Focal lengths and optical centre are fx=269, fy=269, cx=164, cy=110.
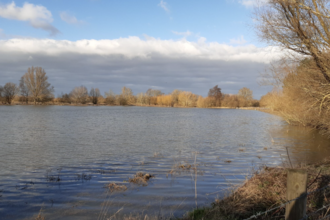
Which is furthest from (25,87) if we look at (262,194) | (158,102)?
(262,194)

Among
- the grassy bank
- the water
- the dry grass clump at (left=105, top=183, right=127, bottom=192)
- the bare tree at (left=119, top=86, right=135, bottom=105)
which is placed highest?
the bare tree at (left=119, top=86, right=135, bottom=105)

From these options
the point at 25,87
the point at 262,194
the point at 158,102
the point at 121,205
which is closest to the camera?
the point at 262,194

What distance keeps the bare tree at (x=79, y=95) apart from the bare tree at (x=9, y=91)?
71.2 feet

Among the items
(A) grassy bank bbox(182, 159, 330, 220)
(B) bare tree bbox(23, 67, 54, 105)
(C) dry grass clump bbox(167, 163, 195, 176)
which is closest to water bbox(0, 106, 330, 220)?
(C) dry grass clump bbox(167, 163, 195, 176)

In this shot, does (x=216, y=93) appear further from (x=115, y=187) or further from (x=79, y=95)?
(x=115, y=187)

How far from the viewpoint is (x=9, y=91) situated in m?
97.6

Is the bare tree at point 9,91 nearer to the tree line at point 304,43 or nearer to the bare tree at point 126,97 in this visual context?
the bare tree at point 126,97

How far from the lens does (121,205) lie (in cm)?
725

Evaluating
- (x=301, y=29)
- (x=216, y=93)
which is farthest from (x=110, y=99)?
(x=301, y=29)

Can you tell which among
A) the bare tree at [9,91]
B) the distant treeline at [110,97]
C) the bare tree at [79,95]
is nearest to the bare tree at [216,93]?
the distant treeline at [110,97]

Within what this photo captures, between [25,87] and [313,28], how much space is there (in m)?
101

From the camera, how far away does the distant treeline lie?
9581 cm

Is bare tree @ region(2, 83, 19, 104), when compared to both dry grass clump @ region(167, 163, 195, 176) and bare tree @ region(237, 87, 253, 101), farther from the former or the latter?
dry grass clump @ region(167, 163, 195, 176)

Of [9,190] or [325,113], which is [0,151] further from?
[325,113]
